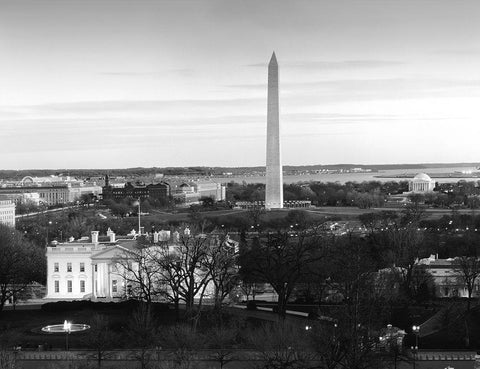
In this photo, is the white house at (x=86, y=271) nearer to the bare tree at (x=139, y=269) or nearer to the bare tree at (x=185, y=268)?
the bare tree at (x=139, y=269)

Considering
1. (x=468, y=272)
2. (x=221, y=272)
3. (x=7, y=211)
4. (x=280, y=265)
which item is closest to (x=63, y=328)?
(x=221, y=272)

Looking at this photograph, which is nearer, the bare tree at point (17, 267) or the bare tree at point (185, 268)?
the bare tree at point (185, 268)

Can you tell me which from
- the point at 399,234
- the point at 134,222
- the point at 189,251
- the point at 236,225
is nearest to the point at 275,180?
the point at 236,225

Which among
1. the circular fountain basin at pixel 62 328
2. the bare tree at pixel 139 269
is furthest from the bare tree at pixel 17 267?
the bare tree at pixel 139 269

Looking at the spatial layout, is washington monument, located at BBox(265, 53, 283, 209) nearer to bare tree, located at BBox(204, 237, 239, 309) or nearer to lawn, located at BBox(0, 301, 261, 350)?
bare tree, located at BBox(204, 237, 239, 309)

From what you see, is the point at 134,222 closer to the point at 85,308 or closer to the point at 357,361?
the point at 85,308

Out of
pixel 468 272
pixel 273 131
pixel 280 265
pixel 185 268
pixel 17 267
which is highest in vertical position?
pixel 273 131

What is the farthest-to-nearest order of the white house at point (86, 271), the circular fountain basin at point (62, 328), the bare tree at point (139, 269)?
the white house at point (86, 271), the bare tree at point (139, 269), the circular fountain basin at point (62, 328)

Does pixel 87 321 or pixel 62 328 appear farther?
pixel 87 321

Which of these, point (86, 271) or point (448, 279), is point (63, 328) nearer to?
point (86, 271)

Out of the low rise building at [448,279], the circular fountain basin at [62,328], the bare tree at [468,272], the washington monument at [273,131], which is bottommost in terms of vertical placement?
the circular fountain basin at [62,328]

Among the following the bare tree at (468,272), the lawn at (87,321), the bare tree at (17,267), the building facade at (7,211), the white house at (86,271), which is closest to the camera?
the lawn at (87,321)
